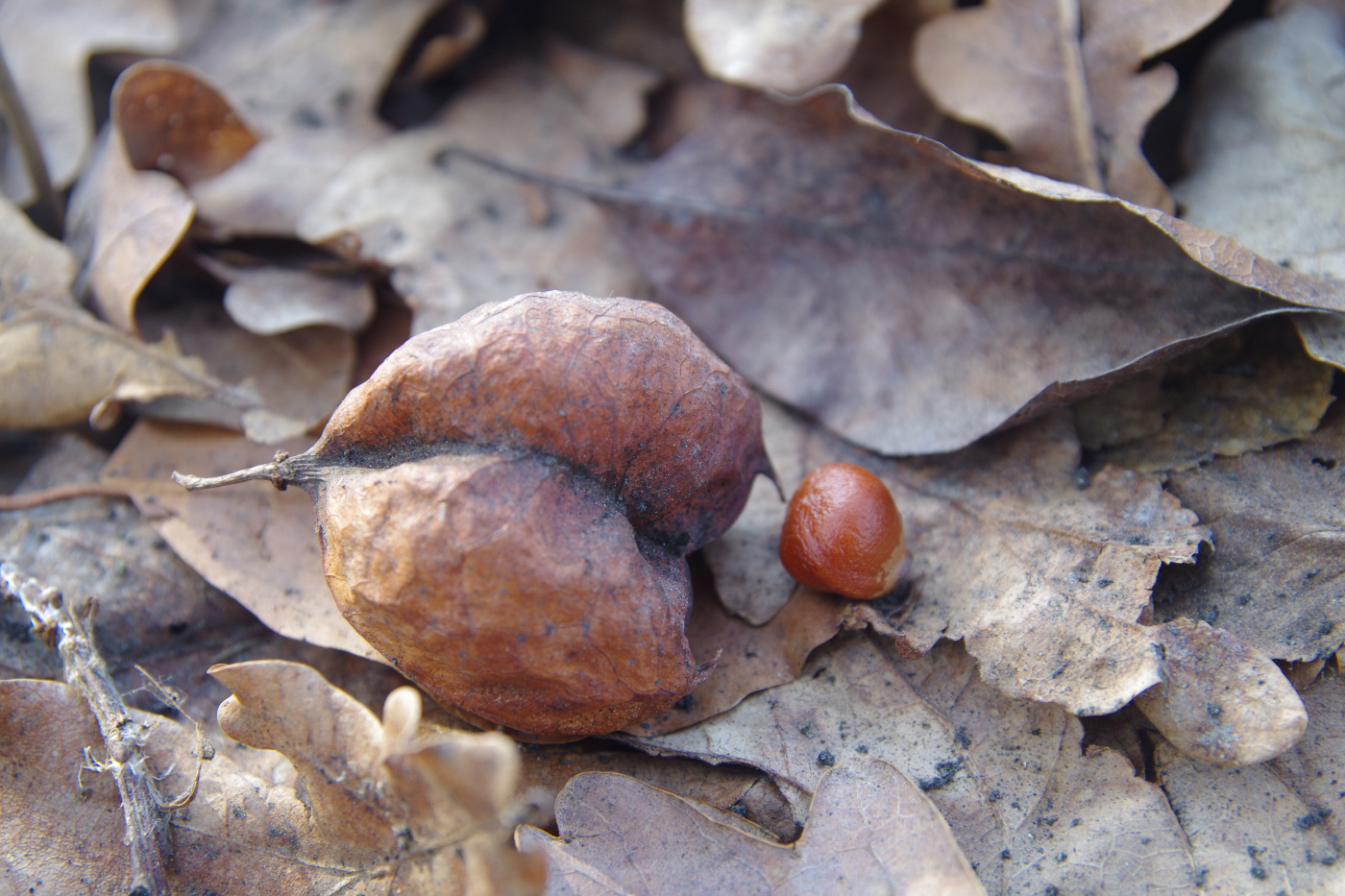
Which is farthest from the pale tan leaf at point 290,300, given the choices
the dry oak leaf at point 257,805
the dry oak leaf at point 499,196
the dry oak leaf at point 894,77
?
the dry oak leaf at point 894,77

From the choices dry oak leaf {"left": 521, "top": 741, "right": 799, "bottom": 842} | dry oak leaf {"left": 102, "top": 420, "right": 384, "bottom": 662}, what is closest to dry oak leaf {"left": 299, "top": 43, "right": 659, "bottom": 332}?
dry oak leaf {"left": 102, "top": 420, "right": 384, "bottom": 662}

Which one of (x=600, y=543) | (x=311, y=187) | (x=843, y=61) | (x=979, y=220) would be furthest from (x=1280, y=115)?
(x=311, y=187)

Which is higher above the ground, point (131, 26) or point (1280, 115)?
point (131, 26)

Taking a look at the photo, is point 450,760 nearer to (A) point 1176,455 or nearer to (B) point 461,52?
(A) point 1176,455

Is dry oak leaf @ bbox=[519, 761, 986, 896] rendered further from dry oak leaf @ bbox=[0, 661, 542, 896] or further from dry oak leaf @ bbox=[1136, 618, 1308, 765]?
dry oak leaf @ bbox=[1136, 618, 1308, 765]

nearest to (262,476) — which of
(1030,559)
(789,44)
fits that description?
(1030,559)

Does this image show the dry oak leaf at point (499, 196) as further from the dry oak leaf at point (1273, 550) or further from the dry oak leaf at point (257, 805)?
the dry oak leaf at point (1273, 550)
